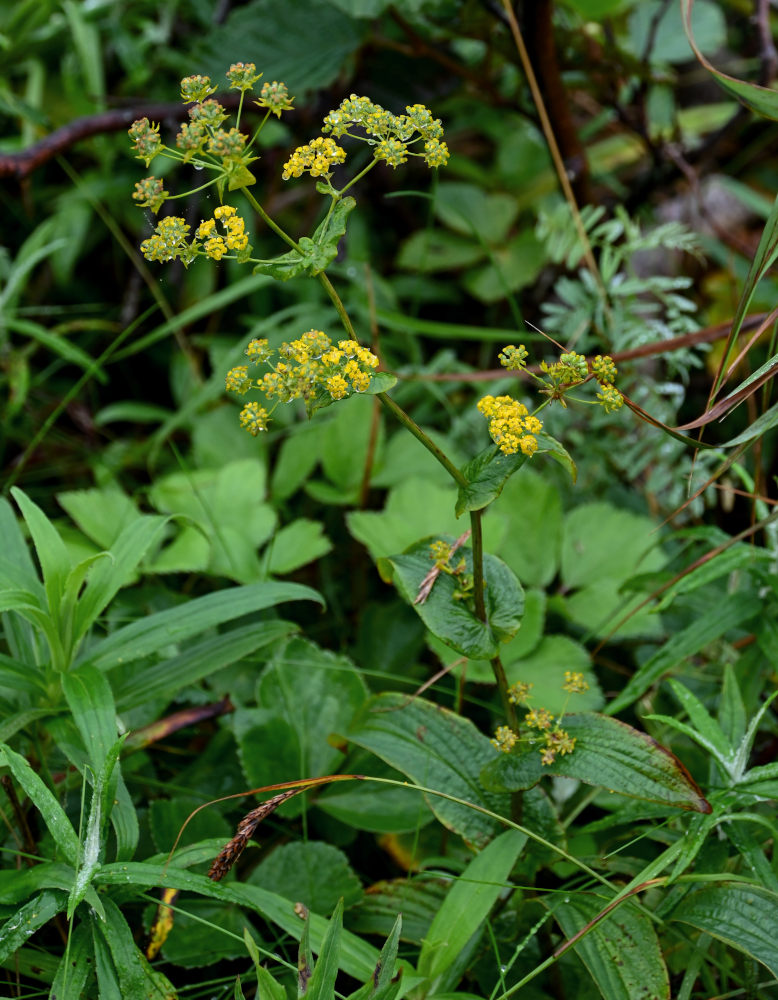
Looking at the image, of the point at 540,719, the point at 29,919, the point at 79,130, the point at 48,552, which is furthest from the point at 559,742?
the point at 79,130

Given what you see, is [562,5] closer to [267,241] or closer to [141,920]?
[267,241]

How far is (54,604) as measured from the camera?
127 cm

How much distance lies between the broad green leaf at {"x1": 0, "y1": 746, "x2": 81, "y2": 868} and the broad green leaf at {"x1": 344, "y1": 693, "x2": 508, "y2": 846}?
0.42 meters

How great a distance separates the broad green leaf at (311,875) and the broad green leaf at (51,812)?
0.38 m

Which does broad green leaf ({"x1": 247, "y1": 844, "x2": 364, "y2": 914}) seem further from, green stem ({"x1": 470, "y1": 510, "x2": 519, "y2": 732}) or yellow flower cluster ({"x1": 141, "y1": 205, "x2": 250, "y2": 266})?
yellow flower cluster ({"x1": 141, "y1": 205, "x2": 250, "y2": 266})

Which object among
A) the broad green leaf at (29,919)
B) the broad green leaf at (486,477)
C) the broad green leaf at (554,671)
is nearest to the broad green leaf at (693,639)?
the broad green leaf at (554,671)

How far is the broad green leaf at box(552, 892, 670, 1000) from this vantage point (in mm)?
1060

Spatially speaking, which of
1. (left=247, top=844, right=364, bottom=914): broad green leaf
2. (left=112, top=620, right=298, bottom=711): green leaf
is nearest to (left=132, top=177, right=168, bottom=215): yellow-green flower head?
(left=112, top=620, right=298, bottom=711): green leaf

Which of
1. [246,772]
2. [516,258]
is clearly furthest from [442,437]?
[246,772]

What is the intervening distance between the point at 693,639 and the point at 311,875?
74 cm

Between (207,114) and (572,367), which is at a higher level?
(207,114)

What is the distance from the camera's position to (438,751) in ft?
4.23

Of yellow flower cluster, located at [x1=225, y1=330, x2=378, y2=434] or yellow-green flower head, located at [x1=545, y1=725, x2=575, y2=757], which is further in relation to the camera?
yellow-green flower head, located at [x1=545, y1=725, x2=575, y2=757]

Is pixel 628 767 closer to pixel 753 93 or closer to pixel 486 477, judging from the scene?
pixel 486 477
